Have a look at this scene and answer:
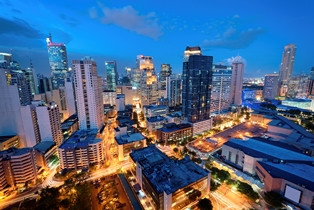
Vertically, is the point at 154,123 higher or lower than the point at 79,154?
higher

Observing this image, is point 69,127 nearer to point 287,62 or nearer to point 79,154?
point 79,154

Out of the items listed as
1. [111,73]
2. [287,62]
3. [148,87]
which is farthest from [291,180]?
[287,62]

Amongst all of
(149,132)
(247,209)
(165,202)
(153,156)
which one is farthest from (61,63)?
(247,209)

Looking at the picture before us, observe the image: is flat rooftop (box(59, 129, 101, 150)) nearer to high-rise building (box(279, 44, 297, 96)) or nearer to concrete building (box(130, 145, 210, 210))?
concrete building (box(130, 145, 210, 210))

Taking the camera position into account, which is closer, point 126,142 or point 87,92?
point 126,142

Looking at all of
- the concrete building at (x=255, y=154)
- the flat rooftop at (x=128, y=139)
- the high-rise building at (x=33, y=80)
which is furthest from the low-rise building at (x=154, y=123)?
the high-rise building at (x=33, y=80)

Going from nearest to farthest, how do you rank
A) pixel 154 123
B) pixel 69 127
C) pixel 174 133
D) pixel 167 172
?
pixel 167 172 < pixel 174 133 < pixel 69 127 < pixel 154 123

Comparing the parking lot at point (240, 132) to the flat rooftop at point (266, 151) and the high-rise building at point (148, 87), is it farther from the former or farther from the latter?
the high-rise building at point (148, 87)

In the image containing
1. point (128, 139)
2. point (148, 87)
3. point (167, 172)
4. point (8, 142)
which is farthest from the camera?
point (148, 87)
